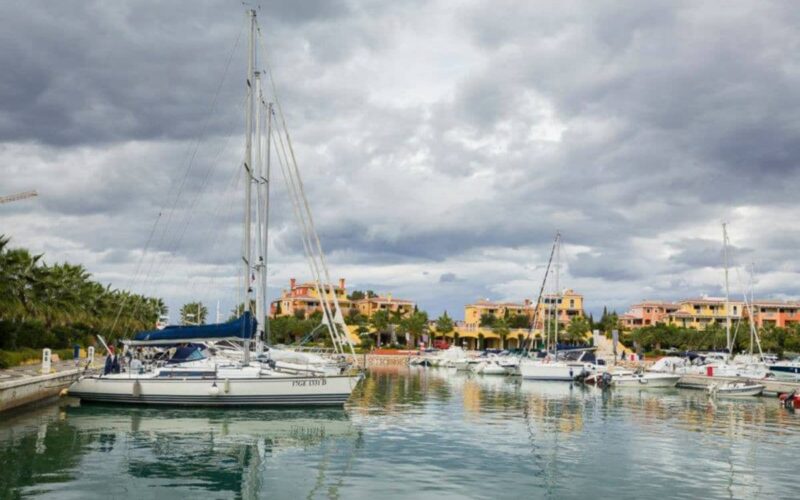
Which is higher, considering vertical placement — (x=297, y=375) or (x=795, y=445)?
(x=297, y=375)

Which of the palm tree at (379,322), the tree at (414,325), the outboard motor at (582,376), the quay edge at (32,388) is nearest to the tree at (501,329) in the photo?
the tree at (414,325)

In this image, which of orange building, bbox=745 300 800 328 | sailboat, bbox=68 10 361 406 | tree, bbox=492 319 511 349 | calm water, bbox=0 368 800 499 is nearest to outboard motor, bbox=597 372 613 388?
calm water, bbox=0 368 800 499

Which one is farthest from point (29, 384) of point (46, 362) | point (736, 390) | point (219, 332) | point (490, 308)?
point (490, 308)

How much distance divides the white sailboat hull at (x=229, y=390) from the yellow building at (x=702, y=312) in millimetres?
133467

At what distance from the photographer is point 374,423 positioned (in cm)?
3403

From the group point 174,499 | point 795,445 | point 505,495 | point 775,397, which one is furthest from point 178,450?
point 775,397

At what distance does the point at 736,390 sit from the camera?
57500 mm

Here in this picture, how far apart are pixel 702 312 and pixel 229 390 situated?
147m

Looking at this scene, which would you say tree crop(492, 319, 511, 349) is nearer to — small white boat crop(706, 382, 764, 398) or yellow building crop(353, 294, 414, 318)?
yellow building crop(353, 294, 414, 318)

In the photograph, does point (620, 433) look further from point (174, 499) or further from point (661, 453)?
point (174, 499)

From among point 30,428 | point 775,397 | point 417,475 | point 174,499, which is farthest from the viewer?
point 775,397

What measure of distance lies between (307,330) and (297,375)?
90692 mm

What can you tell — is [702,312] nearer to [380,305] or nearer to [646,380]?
[380,305]

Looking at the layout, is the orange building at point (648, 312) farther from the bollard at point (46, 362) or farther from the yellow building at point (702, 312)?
the bollard at point (46, 362)
